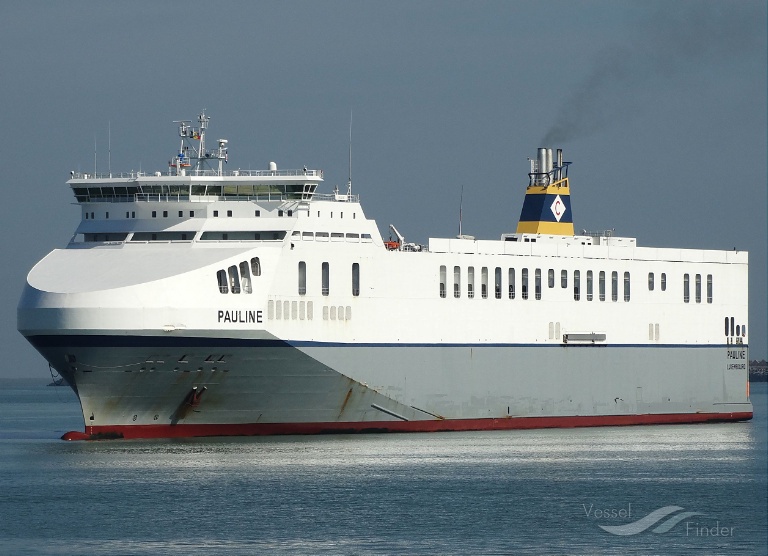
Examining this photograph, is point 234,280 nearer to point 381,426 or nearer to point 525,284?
point 381,426

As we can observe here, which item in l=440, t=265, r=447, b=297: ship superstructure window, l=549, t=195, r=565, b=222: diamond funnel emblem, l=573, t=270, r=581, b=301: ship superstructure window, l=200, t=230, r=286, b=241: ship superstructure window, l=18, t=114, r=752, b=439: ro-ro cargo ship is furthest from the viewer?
l=549, t=195, r=565, b=222: diamond funnel emblem

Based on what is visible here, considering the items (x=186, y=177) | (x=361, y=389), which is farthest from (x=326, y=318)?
(x=186, y=177)

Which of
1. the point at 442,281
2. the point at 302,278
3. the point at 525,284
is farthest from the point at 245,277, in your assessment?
the point at 525,284

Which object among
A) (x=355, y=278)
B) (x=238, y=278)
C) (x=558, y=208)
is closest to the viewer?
(x=238, y=278)

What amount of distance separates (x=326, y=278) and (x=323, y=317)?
4.25 feet

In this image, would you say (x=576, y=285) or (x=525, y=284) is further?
(x=576, y=285)

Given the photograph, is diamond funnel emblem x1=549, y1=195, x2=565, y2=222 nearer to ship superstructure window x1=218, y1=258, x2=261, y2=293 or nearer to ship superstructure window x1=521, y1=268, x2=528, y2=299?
ship superstructure window x1=521, y1=268, x2=528, y2=299

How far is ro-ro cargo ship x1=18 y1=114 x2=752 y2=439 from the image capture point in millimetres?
54594

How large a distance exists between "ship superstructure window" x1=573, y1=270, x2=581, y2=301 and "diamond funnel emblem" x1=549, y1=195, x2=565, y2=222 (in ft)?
12.8

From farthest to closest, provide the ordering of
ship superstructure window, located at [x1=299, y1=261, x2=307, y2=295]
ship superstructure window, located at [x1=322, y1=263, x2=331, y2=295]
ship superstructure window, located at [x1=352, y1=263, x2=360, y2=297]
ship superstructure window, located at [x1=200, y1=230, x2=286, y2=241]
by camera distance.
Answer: ship superstructure window, located at [x1=352, y1=263, x2=360, y2=297] < ship superstructure window, located at [x1=322, y1=263, x2=331, y2=295] < ship superstructure window, located at [x1=200, y1=230, x2=286, y2=241] < ship superstructure window, located at [x1=299, y1=261, x2=307, y2=295]

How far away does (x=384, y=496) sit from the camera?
45031 mm

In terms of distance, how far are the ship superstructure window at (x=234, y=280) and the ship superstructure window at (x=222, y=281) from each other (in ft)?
0.50

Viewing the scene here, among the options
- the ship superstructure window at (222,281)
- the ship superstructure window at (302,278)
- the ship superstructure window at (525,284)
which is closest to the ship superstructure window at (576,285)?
the ship superstructure window at (525,284)

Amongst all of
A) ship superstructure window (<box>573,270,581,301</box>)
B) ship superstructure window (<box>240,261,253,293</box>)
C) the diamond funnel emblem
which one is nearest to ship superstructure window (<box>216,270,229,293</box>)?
ship superstructure window (<box>240,261,253,293</box>)
